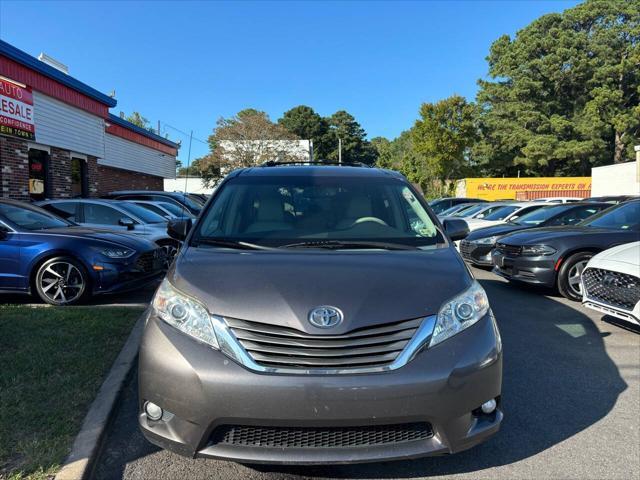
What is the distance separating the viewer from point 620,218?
7.64 metres

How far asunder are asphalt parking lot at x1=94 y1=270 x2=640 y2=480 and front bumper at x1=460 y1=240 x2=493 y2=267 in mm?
4720

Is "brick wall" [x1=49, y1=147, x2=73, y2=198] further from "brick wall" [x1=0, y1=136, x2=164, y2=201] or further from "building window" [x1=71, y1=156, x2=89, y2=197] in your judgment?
"building window" [x1=71, y1=156, x2=89, y2=197]

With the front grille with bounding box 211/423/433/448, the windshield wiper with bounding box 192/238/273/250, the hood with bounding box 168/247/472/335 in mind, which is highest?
the windshield wiper with bounding box 192/238/273/250

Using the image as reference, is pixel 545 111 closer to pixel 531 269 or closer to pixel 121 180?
pixel 121 180

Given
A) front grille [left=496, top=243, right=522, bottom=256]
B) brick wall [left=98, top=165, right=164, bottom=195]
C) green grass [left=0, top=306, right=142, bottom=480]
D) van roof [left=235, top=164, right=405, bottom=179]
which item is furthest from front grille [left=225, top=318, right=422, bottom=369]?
brick wall [left=98, top=165, right=164, bottom=195]

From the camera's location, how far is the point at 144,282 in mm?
Answer: 6949

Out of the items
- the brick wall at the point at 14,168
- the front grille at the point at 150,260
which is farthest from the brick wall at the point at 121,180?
the front grille at the point at 150,260

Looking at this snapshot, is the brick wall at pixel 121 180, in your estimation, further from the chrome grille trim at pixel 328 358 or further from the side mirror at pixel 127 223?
the chrome grille trim at pixel 328 358

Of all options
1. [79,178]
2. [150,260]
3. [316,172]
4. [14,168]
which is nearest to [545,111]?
[79,178]

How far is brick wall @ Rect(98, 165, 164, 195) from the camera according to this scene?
19.4m

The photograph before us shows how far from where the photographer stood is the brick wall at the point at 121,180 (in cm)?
1940

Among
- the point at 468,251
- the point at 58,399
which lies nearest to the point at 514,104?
the point at 468,251

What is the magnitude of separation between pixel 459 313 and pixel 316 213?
4.73ft

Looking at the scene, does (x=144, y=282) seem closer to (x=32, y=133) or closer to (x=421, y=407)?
(x=421, y=407)
